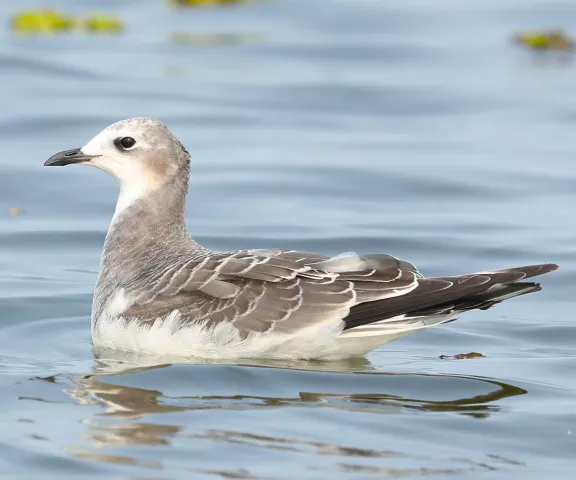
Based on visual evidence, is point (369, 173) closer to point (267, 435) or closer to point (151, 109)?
point (151, 109)

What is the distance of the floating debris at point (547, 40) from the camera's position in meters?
22.1

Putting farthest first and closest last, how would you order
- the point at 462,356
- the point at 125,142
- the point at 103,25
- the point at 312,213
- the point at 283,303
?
the point at 103,25 < the point at 312,213 < the point at 125,142 < the point at 462,356 < the point at 283,303

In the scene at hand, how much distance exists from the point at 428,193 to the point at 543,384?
6.38m

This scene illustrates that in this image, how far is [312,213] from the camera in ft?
49.2

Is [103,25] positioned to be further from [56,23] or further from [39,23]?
[39,23]

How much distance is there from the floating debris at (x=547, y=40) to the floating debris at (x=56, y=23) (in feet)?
20.6

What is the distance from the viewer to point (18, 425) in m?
8.61

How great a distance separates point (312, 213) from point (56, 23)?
9.05 meters

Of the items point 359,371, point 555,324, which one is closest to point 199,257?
point 359,371

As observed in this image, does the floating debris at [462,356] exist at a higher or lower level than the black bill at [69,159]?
lower

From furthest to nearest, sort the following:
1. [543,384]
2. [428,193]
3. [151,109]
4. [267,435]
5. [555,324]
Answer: [151,109] < [428,193] < [555,324] < [543,384] < [267,435]

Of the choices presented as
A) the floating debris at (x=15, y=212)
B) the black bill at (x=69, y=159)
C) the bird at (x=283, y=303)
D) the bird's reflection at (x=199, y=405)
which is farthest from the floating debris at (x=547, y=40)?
the bird's reflection at (x=199, y=405)

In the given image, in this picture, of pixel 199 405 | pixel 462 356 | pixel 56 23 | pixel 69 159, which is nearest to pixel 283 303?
pixel 199 405

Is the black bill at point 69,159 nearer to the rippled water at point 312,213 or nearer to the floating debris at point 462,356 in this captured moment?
the rippled water at point 312,213
